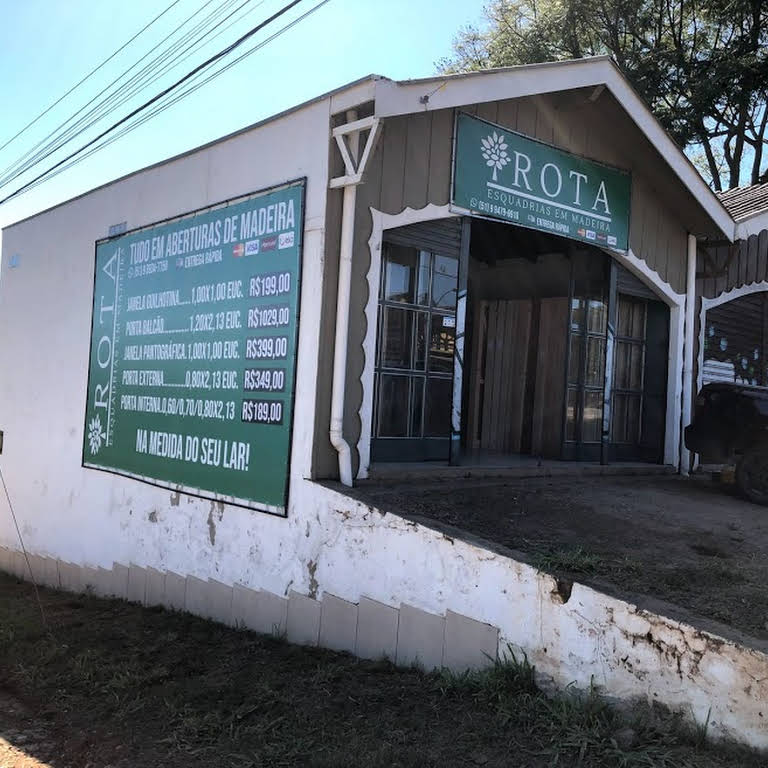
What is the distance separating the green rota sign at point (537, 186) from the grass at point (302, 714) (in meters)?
4.25

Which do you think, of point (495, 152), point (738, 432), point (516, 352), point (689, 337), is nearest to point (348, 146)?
point (495, 152)

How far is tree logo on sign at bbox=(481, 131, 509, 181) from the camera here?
7.18 m

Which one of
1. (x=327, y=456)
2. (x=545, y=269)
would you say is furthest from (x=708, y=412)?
(x=327, y=456)

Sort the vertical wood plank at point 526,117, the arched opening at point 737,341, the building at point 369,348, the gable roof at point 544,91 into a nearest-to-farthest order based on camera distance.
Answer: the building at point 369,348 < the gable roof at point 544,91 < the vertical wood plank at point 526,117 < the arched opening at point 737,341

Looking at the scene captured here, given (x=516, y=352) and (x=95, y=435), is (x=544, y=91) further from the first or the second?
(x=95, y=435)

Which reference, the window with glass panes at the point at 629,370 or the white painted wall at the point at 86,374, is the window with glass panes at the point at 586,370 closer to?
the window with glass panes at the point at 629,370

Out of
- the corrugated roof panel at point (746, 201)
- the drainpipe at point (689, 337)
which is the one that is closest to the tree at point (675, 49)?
the corrugated roof panel at point (746, 201)

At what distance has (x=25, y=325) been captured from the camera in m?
11.9

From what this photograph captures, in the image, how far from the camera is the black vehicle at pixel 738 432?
727 centimetres

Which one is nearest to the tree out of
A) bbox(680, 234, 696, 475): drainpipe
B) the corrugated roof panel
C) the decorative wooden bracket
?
the corrugated roof panel

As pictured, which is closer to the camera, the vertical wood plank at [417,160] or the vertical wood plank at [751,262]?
the vertical wood plank at [417,160]

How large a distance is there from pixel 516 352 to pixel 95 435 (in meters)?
5.46

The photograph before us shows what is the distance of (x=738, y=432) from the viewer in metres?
7.49

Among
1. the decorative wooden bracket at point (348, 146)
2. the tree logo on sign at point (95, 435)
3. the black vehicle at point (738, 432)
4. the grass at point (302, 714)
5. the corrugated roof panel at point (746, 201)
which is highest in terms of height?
the corrugated roof panel at point (746, 201)
